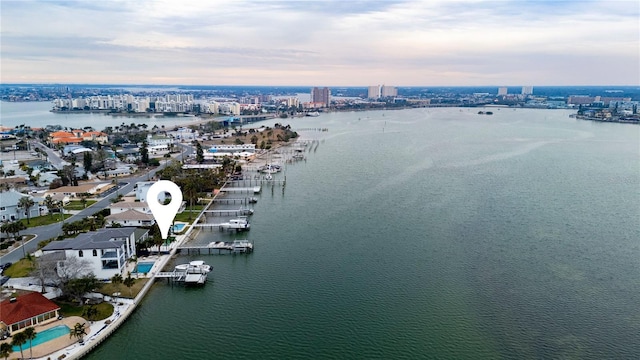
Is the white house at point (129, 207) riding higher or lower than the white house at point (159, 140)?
lower

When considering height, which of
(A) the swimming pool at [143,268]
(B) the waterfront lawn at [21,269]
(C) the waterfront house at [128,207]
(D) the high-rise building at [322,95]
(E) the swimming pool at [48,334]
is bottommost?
(E) the swimming pool at [48,334]

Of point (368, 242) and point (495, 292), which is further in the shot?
point (368, 242)

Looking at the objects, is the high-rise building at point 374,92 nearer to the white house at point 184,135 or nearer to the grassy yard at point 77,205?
the white house at point 184,135

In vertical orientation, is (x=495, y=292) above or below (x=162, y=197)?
below

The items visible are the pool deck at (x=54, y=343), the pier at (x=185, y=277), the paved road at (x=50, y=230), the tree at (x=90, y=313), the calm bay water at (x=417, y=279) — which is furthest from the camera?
the paved road at (x=50, y=230)

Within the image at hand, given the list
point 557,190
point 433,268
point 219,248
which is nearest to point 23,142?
point 219,248

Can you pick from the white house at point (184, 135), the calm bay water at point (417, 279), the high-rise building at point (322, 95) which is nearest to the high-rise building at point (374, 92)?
the high-rise building at point (322, 95)

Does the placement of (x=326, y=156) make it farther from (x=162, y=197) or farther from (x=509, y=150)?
(x=162, y=197)
